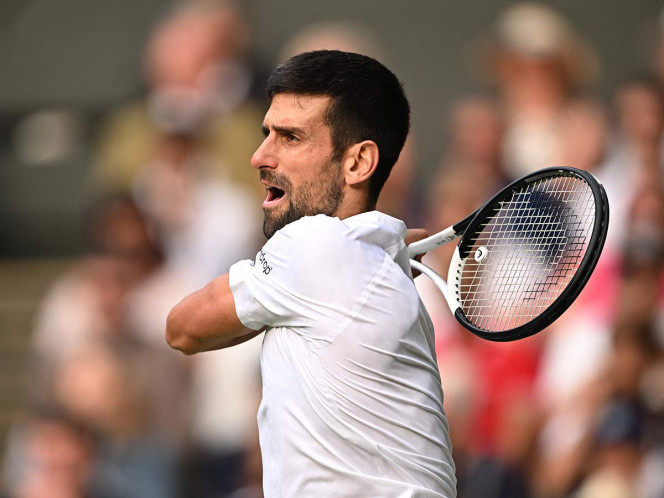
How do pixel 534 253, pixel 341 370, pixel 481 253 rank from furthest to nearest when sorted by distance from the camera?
1. pixel 534 253
2. pixel 481 253
3. pixel 341 370

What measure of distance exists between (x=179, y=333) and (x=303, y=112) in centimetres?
63

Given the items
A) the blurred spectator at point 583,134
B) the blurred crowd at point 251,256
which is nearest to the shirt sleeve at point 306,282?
the blurred crowd at point 251,256

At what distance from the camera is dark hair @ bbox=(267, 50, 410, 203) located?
2.69m

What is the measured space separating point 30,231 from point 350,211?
16.8 feet

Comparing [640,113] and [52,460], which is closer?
[640,113]

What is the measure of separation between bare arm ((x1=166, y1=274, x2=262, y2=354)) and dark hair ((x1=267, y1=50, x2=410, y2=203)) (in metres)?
0.45

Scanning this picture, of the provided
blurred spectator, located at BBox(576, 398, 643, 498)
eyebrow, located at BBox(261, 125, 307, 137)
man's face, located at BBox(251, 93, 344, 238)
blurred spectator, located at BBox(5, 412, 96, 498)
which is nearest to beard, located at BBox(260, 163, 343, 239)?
man's face, located at BBox(251, 93, 344, 238)

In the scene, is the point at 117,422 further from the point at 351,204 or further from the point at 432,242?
the point at 351,204

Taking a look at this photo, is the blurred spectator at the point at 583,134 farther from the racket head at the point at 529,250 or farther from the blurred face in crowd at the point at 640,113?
the racket head at the point at 529,250

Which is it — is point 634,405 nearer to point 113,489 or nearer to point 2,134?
point 113,489

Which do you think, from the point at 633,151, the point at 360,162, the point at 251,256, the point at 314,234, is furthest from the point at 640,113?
the point at 314,234

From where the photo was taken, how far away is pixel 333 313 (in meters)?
2.52

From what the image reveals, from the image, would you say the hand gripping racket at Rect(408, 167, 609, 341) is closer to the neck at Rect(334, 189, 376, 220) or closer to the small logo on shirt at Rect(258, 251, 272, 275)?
the neck at Rect(334, 189, 376, 220)

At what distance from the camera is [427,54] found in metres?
6.61
